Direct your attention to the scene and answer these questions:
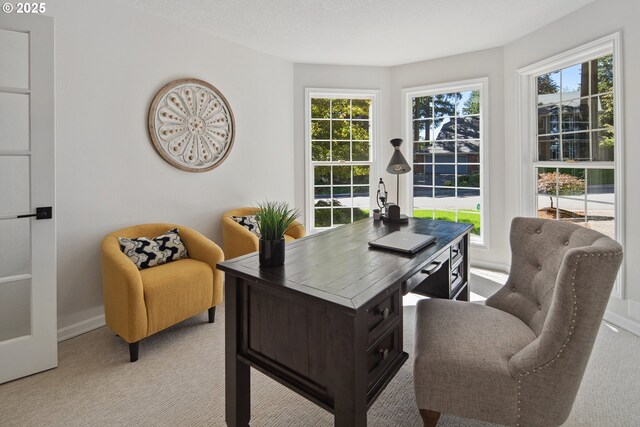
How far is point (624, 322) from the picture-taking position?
270 cm

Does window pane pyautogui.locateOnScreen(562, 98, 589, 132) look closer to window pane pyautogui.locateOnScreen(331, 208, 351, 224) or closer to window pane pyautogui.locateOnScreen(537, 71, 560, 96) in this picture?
window pane pyautogui.locateOnScreen(537, 71, 560, 96)

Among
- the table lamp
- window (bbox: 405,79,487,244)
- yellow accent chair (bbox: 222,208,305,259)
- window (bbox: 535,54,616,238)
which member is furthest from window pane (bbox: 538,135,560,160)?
yellow accent chair (bbox: 222,208,305,259)

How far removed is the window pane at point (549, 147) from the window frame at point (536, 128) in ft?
0.17

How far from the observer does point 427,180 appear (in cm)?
466

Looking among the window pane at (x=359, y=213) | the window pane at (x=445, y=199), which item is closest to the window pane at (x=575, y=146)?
the window pane at (x=445, y=199)

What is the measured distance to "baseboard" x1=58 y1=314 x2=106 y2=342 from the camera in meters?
2.59

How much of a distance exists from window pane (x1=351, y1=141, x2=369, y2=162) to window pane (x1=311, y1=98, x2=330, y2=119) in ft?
1.81

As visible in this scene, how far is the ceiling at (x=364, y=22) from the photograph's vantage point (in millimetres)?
2957

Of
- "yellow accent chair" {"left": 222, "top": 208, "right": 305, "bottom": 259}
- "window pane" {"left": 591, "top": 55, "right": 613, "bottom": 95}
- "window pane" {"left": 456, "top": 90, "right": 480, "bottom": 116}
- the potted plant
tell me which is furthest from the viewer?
"window pane" {"left": 456, "top": 90, "right": 480, "bottom": 116}

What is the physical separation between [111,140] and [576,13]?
13.8 ft

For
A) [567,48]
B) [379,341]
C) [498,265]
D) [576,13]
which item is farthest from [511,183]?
[379,341]

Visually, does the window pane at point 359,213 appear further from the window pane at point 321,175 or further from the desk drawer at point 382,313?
the desk drawer at point 382,313

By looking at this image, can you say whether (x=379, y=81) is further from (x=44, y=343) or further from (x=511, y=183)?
(x=44, y=343)

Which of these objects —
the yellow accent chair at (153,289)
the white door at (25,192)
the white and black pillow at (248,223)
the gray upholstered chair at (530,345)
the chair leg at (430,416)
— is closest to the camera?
the gray upholstered chair at (530,345)
